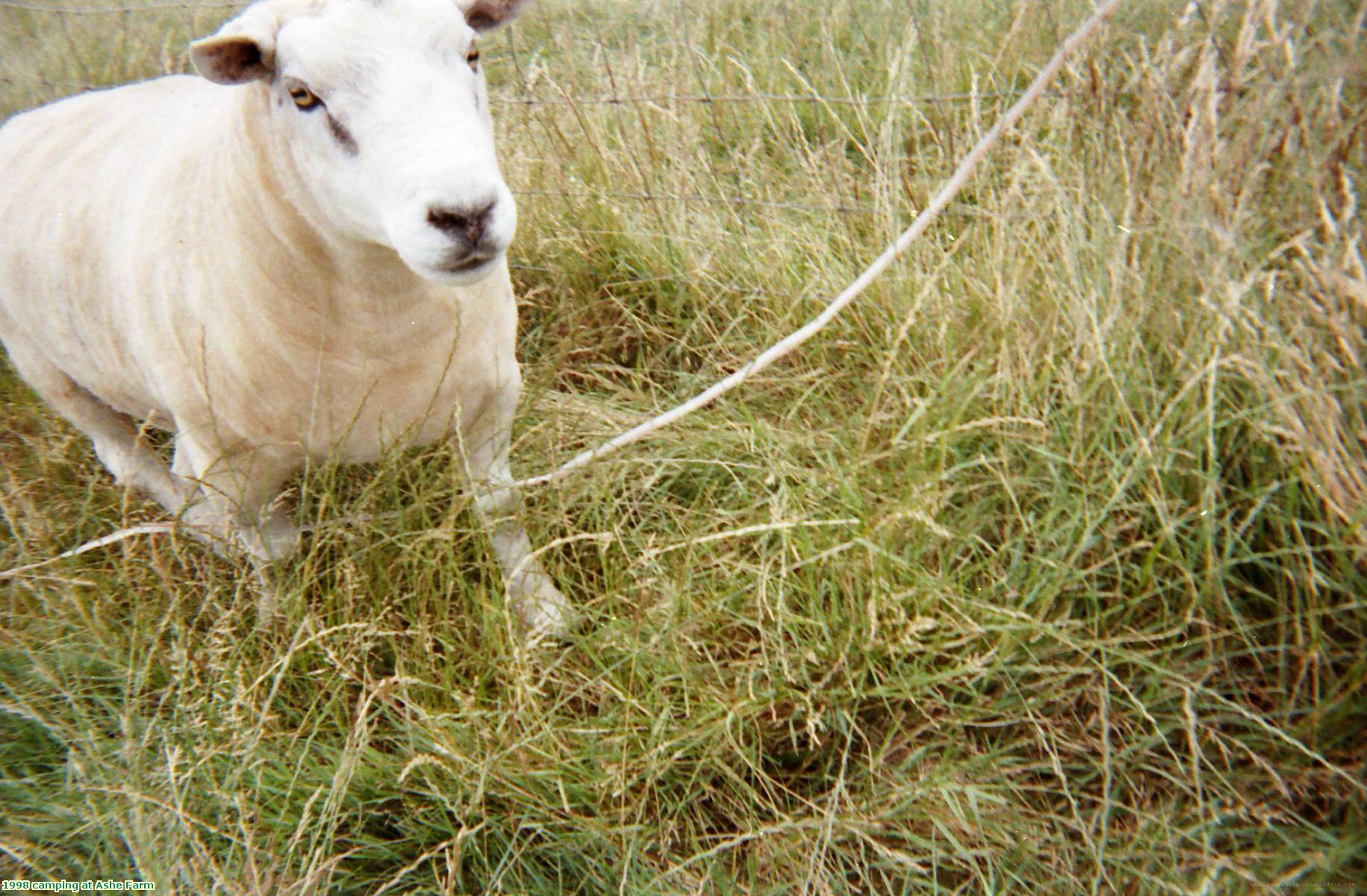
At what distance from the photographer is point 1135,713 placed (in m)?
1.69

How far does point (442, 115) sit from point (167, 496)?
1650 millimetres

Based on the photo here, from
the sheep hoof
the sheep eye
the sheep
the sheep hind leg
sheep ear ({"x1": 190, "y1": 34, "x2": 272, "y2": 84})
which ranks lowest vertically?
the sheep hoof

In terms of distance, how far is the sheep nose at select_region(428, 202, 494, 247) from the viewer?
61.6 inches

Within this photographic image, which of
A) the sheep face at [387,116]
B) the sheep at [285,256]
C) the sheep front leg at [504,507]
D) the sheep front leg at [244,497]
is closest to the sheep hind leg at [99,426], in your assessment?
the sheep at [285,256]

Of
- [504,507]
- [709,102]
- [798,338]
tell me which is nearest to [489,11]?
[798,338]

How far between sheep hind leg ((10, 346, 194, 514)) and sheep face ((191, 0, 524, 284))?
51.9 inches

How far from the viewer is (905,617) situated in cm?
175

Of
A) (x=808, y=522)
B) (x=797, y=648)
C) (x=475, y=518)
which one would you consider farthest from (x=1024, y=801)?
(x=475, y=518)

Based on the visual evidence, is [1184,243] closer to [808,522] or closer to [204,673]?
[808,522]

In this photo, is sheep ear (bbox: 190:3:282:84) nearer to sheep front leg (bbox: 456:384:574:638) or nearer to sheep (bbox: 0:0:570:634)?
sheep (bbox: 0:0:570:634)

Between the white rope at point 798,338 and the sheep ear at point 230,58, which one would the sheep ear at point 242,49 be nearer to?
the sheep ear at point 230,58

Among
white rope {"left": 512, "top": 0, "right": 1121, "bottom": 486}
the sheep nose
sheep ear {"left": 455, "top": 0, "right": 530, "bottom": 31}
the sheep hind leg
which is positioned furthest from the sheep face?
the sheep hind leg

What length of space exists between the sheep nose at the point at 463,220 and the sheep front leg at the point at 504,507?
2.09ft

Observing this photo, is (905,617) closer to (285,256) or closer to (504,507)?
(504,507)
